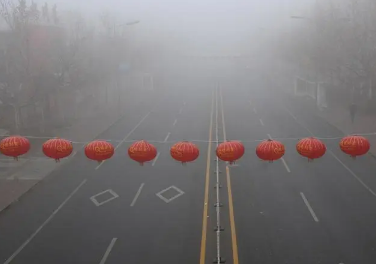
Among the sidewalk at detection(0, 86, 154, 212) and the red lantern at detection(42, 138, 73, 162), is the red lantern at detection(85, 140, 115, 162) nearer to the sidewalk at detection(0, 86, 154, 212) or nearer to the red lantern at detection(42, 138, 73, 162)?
the red lantern at detection(42, 138, 73, 162)

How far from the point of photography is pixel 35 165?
20.8 metres

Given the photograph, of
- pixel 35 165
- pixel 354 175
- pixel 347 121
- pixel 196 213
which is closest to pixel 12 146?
pixel 196 213

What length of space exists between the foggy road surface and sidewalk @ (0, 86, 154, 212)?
1.82 ft

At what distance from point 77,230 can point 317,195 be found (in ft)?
28.5

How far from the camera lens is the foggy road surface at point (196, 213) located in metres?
11.6

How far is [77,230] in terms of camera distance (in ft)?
43.5

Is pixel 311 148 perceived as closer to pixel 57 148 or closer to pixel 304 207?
pixel 304 207

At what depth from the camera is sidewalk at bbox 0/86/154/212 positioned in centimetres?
1703

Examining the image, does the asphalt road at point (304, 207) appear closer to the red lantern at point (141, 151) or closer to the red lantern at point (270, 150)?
the red lantern at point (270, 150)

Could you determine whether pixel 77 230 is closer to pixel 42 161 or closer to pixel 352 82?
pixel 42 161

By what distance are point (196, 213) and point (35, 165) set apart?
1004 cm

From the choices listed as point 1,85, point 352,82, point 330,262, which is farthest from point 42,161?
point 352,82

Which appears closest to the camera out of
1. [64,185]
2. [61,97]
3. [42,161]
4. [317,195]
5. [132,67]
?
[317,195]

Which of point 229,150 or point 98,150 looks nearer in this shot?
point 229,150
